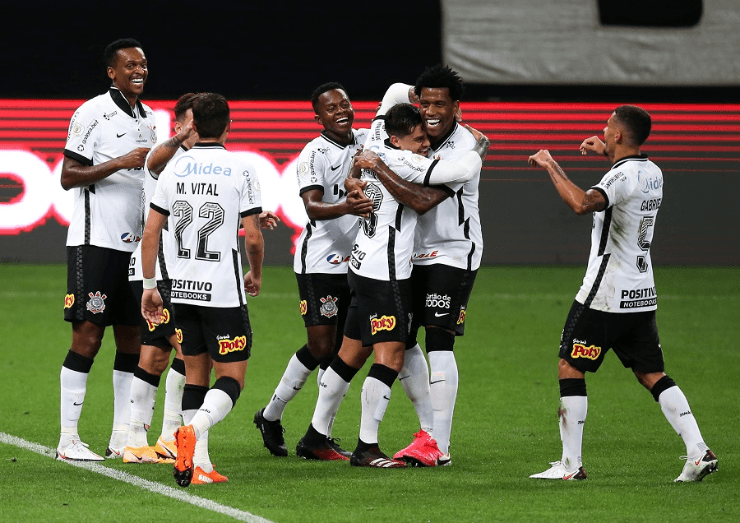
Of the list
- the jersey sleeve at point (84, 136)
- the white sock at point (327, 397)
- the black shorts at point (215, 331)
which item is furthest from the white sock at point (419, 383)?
the jersey sleeve at point (84, 136)

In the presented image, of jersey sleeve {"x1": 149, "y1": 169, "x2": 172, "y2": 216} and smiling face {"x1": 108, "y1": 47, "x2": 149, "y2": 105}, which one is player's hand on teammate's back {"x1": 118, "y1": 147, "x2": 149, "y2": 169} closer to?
smiling face {"x1": 108, "y1": 47, "x2": 149, "y2": 105}

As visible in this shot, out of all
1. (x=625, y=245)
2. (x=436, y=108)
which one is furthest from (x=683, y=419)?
(x=436, y=108)

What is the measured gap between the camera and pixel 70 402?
21.4 ft

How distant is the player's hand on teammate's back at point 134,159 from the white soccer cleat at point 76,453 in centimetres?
157

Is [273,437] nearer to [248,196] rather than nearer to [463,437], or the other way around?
[463,437]

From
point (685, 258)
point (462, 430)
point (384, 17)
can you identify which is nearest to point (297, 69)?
point (384, 17)

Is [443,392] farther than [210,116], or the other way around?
[443,392]

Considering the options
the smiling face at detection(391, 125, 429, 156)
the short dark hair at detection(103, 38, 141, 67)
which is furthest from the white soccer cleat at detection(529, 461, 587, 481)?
the short dark hair at detection(103, 38, 141, 67)

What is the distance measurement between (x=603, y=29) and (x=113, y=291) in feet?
35.6

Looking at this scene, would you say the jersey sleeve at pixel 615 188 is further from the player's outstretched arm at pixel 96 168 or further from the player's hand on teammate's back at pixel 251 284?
the player's outstretched arm at pixel 96 168

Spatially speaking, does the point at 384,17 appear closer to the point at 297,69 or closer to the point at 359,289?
the point at 297,69

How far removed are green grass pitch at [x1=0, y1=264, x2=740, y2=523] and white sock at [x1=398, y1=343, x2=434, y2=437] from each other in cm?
31

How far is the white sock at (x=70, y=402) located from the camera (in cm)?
646

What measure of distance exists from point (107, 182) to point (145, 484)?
5.95ft
